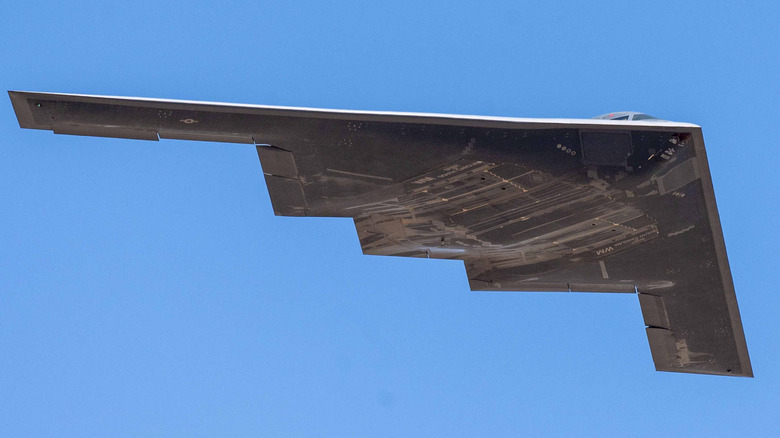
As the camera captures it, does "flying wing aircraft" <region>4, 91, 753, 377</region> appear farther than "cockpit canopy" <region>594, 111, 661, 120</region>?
No

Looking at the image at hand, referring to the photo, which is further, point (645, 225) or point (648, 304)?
point (648, 304)

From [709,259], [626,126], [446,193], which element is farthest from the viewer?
[709,259]

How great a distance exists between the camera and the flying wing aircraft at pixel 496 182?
24.0 meters

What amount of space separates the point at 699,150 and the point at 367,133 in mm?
6597

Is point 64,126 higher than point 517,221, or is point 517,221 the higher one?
point 64,126

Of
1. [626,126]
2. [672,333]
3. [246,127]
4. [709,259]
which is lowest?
[672,333]

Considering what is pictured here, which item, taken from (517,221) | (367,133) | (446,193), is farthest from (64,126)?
(517,221)

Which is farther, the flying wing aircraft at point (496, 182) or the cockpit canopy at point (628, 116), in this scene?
the cockpit canopy at point (628, 116)

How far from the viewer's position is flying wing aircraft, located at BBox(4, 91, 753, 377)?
24.0 m

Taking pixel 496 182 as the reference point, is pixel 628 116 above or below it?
above

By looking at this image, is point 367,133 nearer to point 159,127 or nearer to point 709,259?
point 159,127

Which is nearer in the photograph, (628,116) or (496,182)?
(628,116)

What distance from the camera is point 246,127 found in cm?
2444

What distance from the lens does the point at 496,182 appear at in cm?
2531
